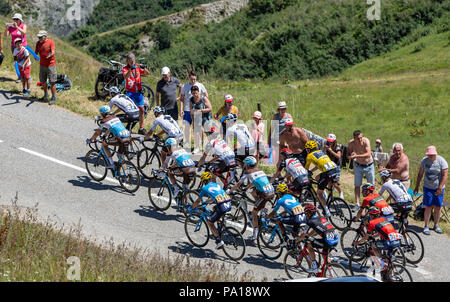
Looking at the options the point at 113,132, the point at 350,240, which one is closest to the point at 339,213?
the point at 350,240

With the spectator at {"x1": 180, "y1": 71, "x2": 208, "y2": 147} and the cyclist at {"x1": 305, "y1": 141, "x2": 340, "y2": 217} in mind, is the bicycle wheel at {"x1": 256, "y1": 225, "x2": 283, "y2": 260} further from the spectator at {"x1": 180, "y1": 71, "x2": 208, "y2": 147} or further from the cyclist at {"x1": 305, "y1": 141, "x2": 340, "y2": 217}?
the spectator at {"x1": 180, "y1": 71, "x2": 208, "y2": 147}

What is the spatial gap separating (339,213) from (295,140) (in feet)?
6.88

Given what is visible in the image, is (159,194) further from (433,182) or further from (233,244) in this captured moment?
(433,182)

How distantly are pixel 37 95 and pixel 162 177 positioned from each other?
8.36m

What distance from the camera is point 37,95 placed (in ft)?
59.1

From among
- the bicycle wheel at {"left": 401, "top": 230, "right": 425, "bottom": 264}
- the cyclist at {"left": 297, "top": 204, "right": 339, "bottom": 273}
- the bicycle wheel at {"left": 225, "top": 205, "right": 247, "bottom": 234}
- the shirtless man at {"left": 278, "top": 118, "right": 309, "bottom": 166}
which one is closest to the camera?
the cyclist at {"left": 297, "top": 204, "right": 339, "bottom": 273}

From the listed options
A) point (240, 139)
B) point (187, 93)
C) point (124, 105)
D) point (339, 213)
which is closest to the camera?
point (339, 213)

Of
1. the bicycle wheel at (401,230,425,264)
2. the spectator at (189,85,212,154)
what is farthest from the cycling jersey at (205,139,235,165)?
the bicycle wheel at (401,230,425,264)

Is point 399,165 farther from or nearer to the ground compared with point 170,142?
nearer to the ground

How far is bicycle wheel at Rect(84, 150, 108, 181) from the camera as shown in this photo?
43.7 ft

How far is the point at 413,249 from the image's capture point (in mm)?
10859

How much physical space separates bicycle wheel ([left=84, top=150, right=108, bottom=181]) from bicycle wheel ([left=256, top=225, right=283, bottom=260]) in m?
4.67

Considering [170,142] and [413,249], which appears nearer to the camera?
[413,249]

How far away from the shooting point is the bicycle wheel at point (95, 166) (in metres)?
13.3
